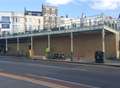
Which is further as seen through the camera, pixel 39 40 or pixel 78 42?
pixel 39 40

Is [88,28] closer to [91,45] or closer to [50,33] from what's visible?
[91,45]

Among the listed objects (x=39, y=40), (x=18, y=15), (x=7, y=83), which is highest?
(x=18, y=15)

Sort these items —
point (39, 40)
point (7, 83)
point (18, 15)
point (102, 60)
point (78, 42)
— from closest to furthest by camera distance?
point (7, 83) < point (102, 60) < point (78, 42) < point (39, 40) < point (18, 15)

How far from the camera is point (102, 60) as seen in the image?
39375mm

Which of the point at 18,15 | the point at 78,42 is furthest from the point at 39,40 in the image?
the point at 18,15

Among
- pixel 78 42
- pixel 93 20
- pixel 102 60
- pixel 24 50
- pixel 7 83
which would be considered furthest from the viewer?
pixel 24 50

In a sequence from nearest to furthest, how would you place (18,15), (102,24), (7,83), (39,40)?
(7,83), (102,24), (39,40), (18,15)

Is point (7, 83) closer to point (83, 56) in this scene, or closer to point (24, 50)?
point (83, 56)

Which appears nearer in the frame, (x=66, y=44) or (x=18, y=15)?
(x=66, y=44)

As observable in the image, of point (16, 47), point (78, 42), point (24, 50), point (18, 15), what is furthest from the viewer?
point (18, 15)

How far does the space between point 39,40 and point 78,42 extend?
41.6ft

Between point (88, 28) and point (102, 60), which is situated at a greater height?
point (88, 28)

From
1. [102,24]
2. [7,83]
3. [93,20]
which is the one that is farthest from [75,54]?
[7,83]

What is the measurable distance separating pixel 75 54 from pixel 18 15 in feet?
227
